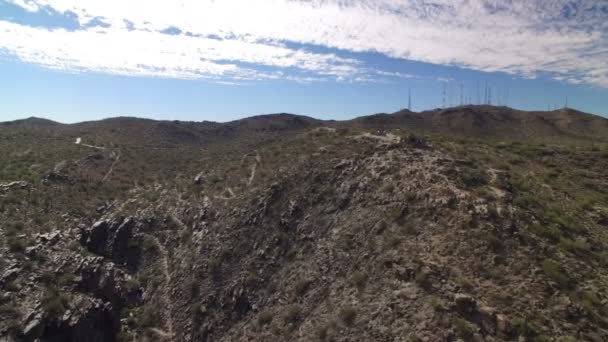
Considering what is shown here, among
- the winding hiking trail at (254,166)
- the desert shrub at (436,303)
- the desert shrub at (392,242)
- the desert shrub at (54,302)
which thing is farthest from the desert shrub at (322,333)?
the winding hiking trail at (254,166)

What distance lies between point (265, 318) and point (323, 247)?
527 centimetres

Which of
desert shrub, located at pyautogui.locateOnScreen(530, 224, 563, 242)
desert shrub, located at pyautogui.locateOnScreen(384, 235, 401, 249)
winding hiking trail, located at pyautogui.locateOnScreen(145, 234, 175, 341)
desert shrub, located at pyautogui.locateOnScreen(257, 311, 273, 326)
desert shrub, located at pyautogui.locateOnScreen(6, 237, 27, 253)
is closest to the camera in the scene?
desert shrub, located at pyautogui.locateOnScreen(530, 224, 563, 242)

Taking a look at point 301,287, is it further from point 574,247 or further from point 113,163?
point 113,163

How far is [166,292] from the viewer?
85.1 feet

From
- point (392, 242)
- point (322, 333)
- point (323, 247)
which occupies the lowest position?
point (322, 333)

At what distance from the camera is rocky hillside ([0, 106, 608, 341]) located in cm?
1506

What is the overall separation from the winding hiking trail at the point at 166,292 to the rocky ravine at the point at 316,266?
0.33 ft

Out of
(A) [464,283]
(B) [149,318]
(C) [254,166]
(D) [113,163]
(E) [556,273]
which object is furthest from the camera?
(D) [113,163]

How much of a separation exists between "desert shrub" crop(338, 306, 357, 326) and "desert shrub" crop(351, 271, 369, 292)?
4.47 ft

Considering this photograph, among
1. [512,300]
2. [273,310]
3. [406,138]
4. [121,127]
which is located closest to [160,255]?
[273,310]

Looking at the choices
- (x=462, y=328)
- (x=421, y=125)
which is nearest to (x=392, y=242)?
(x=462, y=328)

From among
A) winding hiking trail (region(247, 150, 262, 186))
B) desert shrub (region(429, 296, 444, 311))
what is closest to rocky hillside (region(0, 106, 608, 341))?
desert shrub (region(429, 296, 444, 311))

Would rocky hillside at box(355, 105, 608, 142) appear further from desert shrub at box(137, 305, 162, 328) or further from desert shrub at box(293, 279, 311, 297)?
desert shrub at box(137, 305, 162, 328)

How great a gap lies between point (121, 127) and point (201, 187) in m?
54.2
